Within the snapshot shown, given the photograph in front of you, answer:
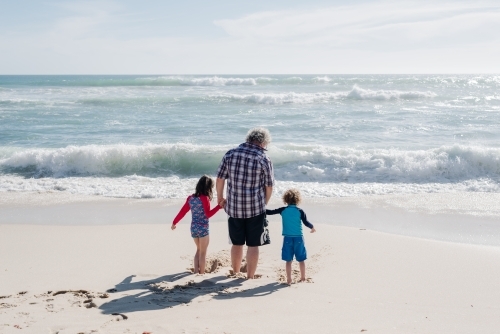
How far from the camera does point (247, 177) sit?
15.3ft

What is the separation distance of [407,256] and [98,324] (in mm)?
3810

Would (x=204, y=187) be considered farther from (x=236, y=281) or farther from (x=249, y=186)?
(x=236, y=281)

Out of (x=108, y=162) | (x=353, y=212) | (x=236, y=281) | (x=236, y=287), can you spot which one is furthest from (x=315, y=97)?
(x=236, y=287)

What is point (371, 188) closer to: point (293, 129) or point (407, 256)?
point (407, 256)

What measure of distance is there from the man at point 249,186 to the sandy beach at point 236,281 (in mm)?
474

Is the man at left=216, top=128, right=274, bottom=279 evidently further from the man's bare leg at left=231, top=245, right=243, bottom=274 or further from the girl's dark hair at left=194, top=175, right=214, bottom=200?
the girl's dark hair at left=194, top=175, right=214, bottom=200

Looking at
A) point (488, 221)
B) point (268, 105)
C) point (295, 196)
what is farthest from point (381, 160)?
point (268, 105)

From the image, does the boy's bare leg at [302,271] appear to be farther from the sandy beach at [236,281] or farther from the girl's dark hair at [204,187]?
the girl's dark hair at [204,187]

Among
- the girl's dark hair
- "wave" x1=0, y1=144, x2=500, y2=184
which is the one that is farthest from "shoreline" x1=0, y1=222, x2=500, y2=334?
"wave" x1=0, y1=144, x2=500, y2=184

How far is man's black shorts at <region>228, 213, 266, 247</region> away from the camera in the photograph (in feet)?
15.8

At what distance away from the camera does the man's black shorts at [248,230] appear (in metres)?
4.81

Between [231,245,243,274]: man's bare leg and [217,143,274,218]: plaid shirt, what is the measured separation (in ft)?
1.42

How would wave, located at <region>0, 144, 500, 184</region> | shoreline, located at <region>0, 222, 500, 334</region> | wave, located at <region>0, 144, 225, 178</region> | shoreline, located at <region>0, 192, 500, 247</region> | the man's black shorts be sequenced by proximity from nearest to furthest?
shoreline, located at <region>0, 222, 500, 334</region> → the man's black shorts → shoreline, located at <region>0, 192, 500, 247</region> → wave, located at <region>0, 144, 500, 184</region> → wave, located at <region>0, 144, 225, 178</region>

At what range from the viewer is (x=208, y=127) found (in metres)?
18.6
